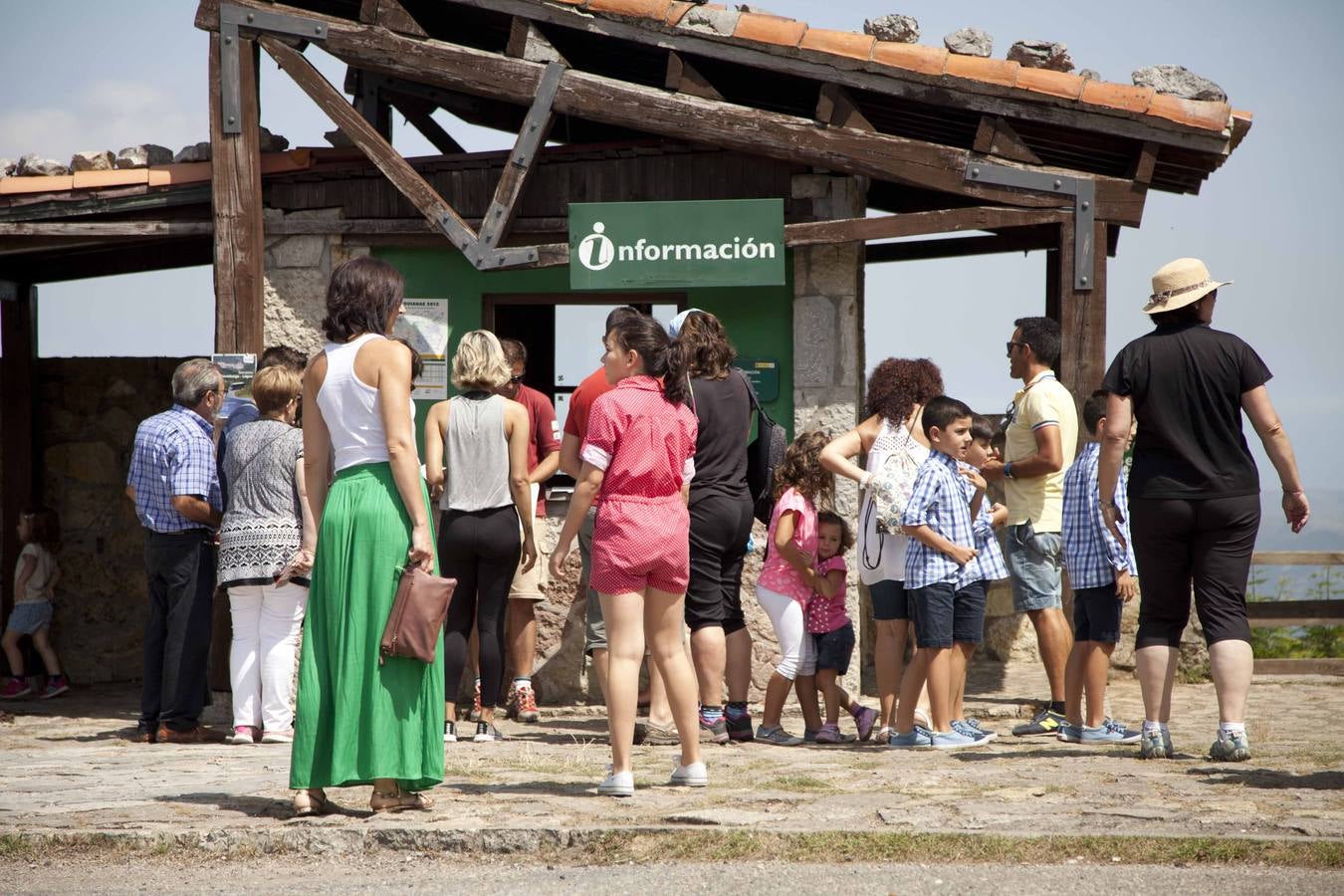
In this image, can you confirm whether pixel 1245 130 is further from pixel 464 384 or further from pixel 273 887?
pixel 273 887

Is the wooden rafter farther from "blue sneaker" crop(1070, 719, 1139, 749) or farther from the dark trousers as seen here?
Result: the dark trousers

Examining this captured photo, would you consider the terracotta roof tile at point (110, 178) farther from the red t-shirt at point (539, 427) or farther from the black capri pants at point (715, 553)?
the black capri pants at point (715, 553)

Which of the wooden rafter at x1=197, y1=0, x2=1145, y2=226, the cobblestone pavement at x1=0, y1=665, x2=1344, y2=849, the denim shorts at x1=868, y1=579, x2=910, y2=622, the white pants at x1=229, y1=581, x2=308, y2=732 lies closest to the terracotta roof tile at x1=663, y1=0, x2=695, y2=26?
the wooden rafter at x1=197, y1=0, x2=1145, y2=226

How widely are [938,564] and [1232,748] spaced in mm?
1339

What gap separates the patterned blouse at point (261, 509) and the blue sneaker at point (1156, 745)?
150 inches

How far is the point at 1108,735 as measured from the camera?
6324 mm

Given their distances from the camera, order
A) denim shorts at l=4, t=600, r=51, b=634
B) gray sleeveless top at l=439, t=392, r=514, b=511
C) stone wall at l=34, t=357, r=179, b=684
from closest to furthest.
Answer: gray sleeveless top at l=439, t=392, r=514, b=511 → denim shorts at l=4, t=600, r=51, b=634 → stone wall at l=34, t=357, r=179, b=684

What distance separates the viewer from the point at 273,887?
3.95 meters

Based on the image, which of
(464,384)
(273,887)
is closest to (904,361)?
(464,384)

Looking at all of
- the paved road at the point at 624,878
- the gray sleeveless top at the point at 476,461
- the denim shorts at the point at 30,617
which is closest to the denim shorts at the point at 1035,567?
the gray sleeveless top at the point at 476,461

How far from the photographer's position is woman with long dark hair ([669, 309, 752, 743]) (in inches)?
243

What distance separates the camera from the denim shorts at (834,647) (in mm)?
6512

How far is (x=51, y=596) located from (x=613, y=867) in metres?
7.19

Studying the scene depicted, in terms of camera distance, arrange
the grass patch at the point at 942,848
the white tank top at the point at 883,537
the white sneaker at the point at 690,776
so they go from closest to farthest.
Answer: the grass patch at the point at 942,848 < the white sneaker at the point at 690,776 < the white tank top at the point at 883,537
